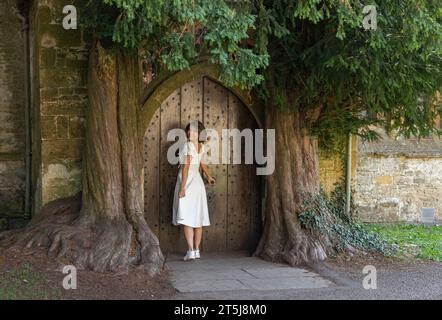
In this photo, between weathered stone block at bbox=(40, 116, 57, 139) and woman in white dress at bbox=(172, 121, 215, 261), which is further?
woman in white dress at bbox=(172, 121, 215, 261)

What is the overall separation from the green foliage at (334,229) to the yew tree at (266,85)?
135mm

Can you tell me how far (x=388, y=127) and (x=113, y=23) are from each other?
4206mm

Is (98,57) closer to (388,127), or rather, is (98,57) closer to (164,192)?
(164,192)

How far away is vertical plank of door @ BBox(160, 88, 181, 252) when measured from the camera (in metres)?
9.20

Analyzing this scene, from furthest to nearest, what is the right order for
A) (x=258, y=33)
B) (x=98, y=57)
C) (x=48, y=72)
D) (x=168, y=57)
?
1. (x=48, y=72)
2. (x=98, y=57)
3. (x=258, y=33)
4. (x=168, y=57)

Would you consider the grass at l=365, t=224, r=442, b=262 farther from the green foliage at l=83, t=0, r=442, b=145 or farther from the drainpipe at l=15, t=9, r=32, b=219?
the drainpipe at l=15, t=9, r=32, b=219

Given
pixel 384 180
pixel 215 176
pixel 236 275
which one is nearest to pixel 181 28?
pixel 236 275

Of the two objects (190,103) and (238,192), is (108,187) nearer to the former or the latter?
(190,103)

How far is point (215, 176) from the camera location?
9.51m

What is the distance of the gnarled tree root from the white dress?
0.87 meters

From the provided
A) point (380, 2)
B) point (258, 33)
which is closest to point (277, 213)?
point (258, 33)

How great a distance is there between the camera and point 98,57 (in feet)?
25.9

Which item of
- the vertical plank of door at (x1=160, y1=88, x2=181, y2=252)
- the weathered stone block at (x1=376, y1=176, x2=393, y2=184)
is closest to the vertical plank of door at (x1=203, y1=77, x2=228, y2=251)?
the vertical plank of door at (x1=160, y1=88, x2=181, y2=252)

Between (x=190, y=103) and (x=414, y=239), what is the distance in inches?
181
